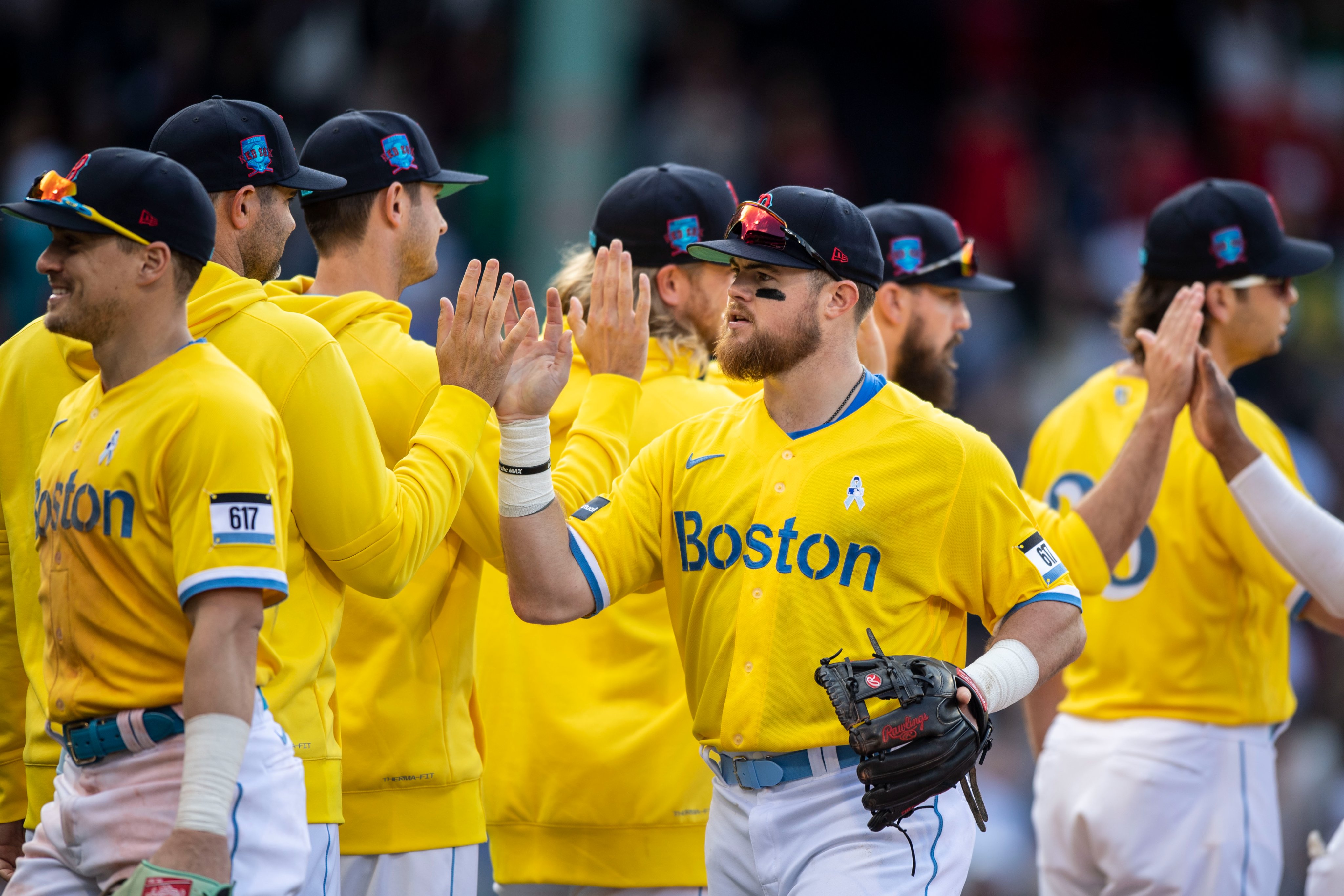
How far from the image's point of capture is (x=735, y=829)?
3676mm

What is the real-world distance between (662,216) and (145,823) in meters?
2.46

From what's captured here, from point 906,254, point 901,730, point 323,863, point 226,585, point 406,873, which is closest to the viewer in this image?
point 226,585

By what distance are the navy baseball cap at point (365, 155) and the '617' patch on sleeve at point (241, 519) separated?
4.72 ft

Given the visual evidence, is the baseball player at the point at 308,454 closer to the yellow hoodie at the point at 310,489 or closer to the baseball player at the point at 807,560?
the yellow hoodie at the point at 310,489

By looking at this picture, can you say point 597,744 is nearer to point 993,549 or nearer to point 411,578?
point 411,578

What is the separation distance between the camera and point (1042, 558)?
145 inches

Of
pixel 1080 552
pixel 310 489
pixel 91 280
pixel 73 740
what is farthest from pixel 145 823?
pixel 1080 552

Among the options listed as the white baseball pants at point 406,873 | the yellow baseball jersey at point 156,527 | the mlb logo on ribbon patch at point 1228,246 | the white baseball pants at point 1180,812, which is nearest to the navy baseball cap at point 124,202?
the yellow baseball jersey at point 156,527

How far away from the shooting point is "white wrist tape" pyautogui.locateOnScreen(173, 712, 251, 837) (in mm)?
2795

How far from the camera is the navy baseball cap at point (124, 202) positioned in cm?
308

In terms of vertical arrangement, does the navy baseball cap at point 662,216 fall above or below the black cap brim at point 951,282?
above

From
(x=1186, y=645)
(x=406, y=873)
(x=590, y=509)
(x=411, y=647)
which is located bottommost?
(x=406, y=873)

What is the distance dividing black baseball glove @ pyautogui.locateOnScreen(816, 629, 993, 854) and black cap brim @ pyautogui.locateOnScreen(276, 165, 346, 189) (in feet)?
5.86

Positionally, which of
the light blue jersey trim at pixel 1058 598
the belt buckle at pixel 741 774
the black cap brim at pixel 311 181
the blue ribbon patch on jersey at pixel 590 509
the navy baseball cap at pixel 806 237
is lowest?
the belt buckle at pixel 741 774
